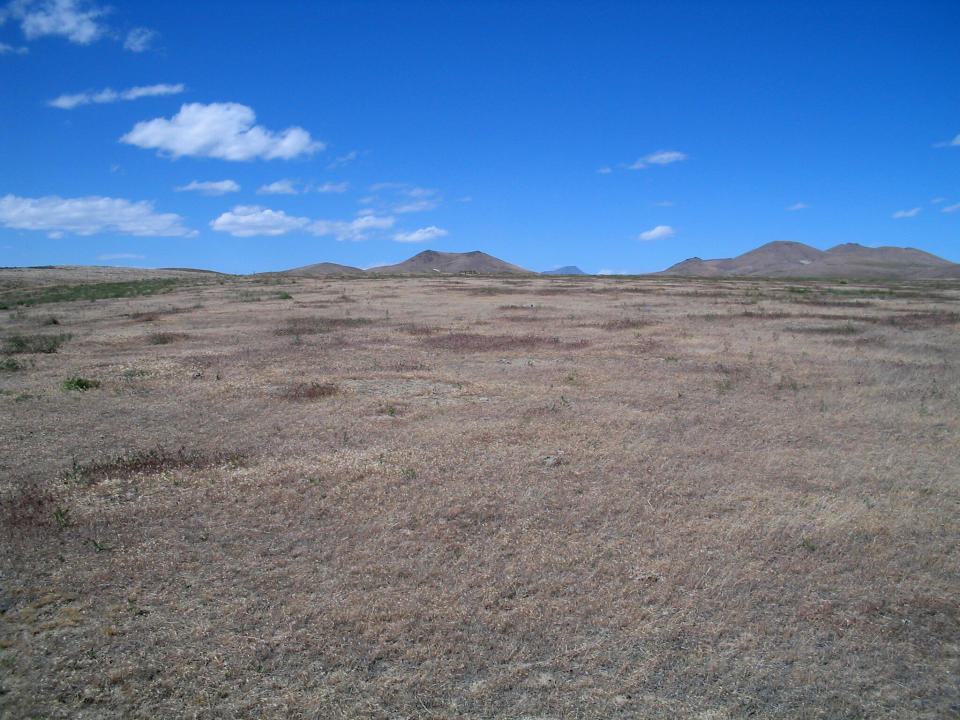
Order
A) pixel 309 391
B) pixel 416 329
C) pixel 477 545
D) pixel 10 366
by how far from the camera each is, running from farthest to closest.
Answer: pixel 416 329 < pixel 10 366 < pixel 309 391 < pixel 477 545

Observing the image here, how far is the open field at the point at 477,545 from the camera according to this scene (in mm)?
4336

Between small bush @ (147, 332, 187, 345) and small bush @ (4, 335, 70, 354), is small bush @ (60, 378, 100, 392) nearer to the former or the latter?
small bush @ (4, 335, 70, 354)

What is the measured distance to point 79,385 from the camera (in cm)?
1239

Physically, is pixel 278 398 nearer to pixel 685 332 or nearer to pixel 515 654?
pixel 515 654

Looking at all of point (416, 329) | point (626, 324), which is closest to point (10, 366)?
point (416, 329)

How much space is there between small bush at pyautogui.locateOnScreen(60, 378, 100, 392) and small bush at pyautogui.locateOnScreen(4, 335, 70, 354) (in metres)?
6.01

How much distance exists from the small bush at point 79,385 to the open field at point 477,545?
461mm

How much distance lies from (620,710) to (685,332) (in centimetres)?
1945

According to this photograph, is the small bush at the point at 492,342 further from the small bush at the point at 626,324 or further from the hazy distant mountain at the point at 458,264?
the hazy distant mountain at the point at 458,264

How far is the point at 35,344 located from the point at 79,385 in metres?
7.83

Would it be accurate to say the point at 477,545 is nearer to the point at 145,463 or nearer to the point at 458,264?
the point at 145,463

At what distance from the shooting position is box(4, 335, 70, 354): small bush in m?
17.2

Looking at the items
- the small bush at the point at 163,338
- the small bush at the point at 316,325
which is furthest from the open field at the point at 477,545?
the small bush at the point at 316,325

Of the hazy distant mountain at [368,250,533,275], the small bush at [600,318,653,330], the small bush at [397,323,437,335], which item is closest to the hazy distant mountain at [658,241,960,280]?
the hazy distant mountain at [368,250,533,275]
